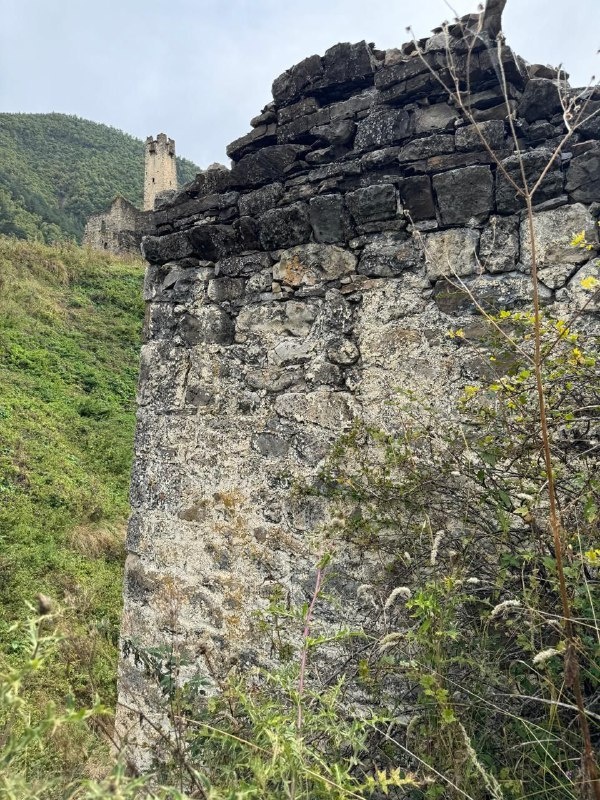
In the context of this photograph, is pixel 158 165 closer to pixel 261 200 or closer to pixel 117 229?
pixel 117 229

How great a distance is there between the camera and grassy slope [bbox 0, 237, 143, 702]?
4.63 metres

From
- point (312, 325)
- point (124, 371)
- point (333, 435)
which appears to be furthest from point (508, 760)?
point (124, 371)

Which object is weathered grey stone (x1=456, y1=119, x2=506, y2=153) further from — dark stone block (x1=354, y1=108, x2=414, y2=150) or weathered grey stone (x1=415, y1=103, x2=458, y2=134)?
dark stone block (x1=354, y1=108, x2=414, y2=150)

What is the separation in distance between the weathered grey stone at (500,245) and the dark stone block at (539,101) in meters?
0.47

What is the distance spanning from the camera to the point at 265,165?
9.36 ft

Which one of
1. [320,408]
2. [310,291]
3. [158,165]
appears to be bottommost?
[320,408]

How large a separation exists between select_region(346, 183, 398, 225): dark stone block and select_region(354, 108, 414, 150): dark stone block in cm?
25

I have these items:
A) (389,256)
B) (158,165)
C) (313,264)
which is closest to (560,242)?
(389,256)

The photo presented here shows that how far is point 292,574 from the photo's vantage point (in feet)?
8.25

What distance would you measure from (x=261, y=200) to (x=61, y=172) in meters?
34.1

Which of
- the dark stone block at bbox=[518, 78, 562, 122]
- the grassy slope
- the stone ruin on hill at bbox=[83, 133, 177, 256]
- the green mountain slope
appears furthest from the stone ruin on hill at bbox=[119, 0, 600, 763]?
the green mountain slope

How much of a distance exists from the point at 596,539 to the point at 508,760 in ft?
2.34

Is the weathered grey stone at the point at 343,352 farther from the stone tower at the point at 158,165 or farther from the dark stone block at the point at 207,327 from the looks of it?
the stone tower at the point at 158,165

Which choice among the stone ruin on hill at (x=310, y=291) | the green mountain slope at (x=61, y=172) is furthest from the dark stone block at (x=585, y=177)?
the green mountain slope at (x=61, y=172)
